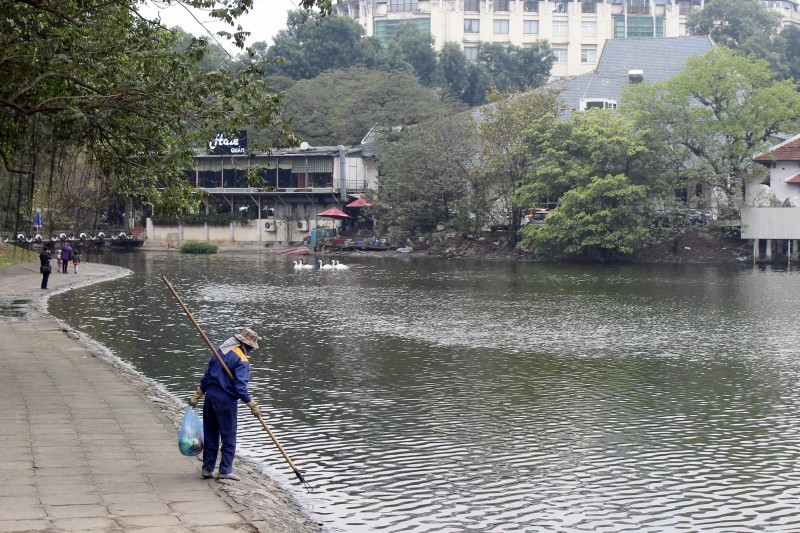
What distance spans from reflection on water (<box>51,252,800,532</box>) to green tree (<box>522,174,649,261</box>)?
18138mm

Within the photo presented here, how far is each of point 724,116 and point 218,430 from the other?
56.3 m

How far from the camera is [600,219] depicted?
61094mm

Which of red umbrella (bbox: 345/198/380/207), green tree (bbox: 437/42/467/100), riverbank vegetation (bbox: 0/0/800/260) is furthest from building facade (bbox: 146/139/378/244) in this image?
green tree (bbox: 437/42/467/100)

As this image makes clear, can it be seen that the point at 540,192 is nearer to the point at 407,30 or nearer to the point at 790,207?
the point at 790,207

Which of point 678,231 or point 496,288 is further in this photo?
point 678,231

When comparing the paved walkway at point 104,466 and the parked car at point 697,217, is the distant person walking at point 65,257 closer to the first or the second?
the paved walkway at point 104,466

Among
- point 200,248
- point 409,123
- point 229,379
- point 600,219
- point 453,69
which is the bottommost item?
point 229,379

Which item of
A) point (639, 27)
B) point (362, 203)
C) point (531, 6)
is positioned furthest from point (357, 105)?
point (639, 27)

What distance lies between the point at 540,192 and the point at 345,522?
52.3m

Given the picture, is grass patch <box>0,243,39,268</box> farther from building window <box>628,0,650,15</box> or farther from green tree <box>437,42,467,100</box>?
building window <box>628,0,650,15</box>

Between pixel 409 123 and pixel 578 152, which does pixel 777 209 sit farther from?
Answer: pixel 409 123

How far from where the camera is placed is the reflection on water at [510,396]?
43.2 ft

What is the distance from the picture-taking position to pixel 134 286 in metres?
44.8

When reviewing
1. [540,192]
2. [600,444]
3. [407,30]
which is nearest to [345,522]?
[600,444]
